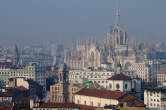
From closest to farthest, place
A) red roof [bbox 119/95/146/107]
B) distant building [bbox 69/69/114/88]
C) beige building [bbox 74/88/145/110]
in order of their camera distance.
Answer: red roof [bbox 119/95/146/107] < beige building [bbox 74/88/145/110] < distant building [bbox 69/69/114/88]

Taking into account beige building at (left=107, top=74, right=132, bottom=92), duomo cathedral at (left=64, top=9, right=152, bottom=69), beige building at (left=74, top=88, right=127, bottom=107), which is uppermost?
duomo cathedral at (left=64, top=9, right=152, bottom=69)

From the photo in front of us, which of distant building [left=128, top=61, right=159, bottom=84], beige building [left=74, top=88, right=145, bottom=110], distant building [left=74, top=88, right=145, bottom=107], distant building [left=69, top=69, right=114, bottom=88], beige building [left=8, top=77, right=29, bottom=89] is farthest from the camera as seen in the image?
distant building [left=128, top=61, right=159, bottom=84]

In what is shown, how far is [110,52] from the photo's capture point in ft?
502

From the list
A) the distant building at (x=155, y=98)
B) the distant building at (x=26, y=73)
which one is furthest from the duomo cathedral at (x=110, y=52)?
the distant building at (x=155, y=98)

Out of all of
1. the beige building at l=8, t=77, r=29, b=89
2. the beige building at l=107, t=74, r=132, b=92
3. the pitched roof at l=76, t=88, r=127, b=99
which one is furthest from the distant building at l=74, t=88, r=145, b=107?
the beige building at l=8, t=77, r=29, b=89

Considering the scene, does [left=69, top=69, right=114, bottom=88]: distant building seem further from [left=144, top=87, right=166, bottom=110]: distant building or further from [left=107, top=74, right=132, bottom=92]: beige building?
[left=144, top=87, right=166, bottom=110]: distant building

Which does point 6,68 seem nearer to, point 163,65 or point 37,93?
point 37,93

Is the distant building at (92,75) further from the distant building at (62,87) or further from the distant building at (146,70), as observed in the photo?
the distant building at (62,87)

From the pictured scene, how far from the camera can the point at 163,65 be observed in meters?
135

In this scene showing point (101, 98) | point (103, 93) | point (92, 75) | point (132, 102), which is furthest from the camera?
point (92, 75)

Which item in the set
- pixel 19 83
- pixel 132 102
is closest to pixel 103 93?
pixel 132 102

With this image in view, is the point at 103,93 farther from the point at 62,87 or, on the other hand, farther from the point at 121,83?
the point at 121,83

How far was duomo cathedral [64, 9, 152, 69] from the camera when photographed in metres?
148

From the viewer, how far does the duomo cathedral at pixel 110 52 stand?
14750 cm
